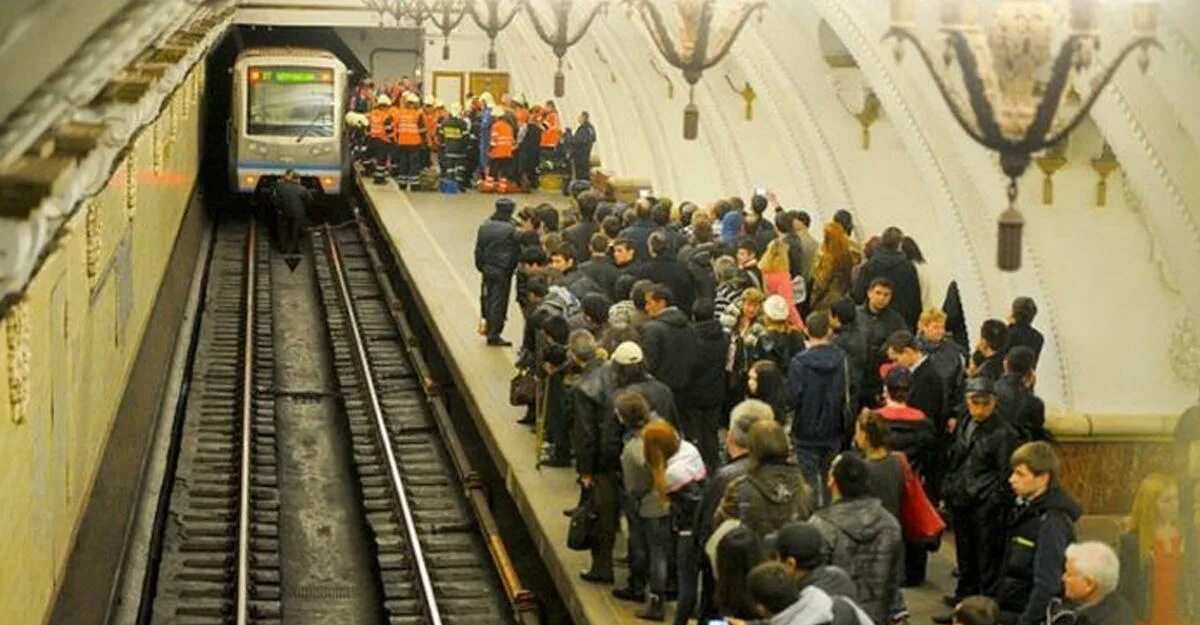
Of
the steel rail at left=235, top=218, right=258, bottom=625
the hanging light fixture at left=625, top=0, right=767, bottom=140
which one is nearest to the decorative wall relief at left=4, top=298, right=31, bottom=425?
the steel rail at left=235, top=218, right=258, bottom=625

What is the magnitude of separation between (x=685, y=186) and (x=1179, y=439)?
18717 millimetres

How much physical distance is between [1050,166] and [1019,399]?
4.85 meters

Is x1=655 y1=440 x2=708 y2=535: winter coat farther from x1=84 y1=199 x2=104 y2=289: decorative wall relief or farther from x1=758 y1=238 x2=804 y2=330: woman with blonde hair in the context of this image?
x1=758 y1=238 x2=804 y2=330: woman with blonde hair

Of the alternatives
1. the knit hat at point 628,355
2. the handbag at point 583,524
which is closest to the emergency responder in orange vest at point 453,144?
the handbag at point 583,524

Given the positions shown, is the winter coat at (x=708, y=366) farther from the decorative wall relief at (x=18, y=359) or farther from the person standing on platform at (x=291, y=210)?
the person standing on platform at (x=291, y=210)

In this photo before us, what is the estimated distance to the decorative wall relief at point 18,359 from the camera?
7883 mm

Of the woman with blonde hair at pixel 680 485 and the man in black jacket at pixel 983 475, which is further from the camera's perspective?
the man in black jacket at pixel 983 475

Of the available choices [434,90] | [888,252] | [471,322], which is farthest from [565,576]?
[434,90]

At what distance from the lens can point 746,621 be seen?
7.49m

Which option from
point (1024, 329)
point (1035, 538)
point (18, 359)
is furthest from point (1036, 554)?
point (1024, 329)

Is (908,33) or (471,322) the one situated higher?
(908,33)

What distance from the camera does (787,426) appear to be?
13953mm

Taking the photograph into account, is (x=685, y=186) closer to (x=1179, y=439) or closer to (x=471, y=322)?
(x=471, y=322)

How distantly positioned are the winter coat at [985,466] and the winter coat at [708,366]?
242 centimetres
